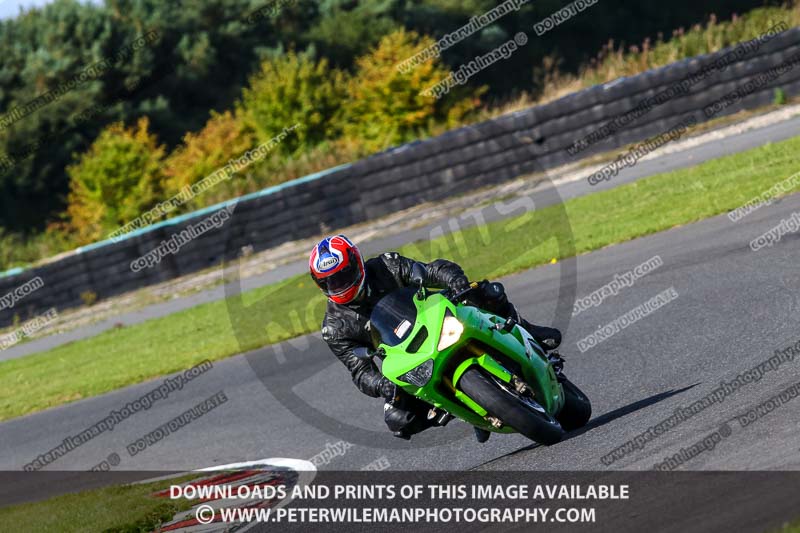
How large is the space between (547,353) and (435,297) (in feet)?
3.55

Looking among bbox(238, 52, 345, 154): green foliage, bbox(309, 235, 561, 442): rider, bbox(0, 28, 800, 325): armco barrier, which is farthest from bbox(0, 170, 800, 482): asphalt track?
bbox(238, 52, 345, 154): green foliage

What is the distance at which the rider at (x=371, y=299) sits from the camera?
274 inches

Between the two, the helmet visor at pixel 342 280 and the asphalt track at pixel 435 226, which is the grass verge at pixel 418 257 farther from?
the helmet visor at pixel 342 280

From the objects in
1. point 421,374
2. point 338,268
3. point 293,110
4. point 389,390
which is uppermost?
point 338,268

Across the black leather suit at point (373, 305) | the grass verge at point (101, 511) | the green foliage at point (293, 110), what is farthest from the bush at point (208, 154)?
the black leather suit at point (373, 305)

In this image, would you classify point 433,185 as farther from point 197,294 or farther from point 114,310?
point 114,310

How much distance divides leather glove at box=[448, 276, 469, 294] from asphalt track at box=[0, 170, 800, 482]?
115 cm

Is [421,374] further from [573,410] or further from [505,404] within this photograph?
[573,410]

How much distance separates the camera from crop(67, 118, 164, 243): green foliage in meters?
29.5

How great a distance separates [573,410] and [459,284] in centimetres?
123

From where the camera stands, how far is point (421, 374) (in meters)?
6.44

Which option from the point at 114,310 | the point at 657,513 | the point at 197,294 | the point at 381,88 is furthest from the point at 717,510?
the point at 381,88

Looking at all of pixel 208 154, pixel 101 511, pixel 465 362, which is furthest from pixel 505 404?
pixel 208 154

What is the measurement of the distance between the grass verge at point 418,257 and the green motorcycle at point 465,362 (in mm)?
7754
